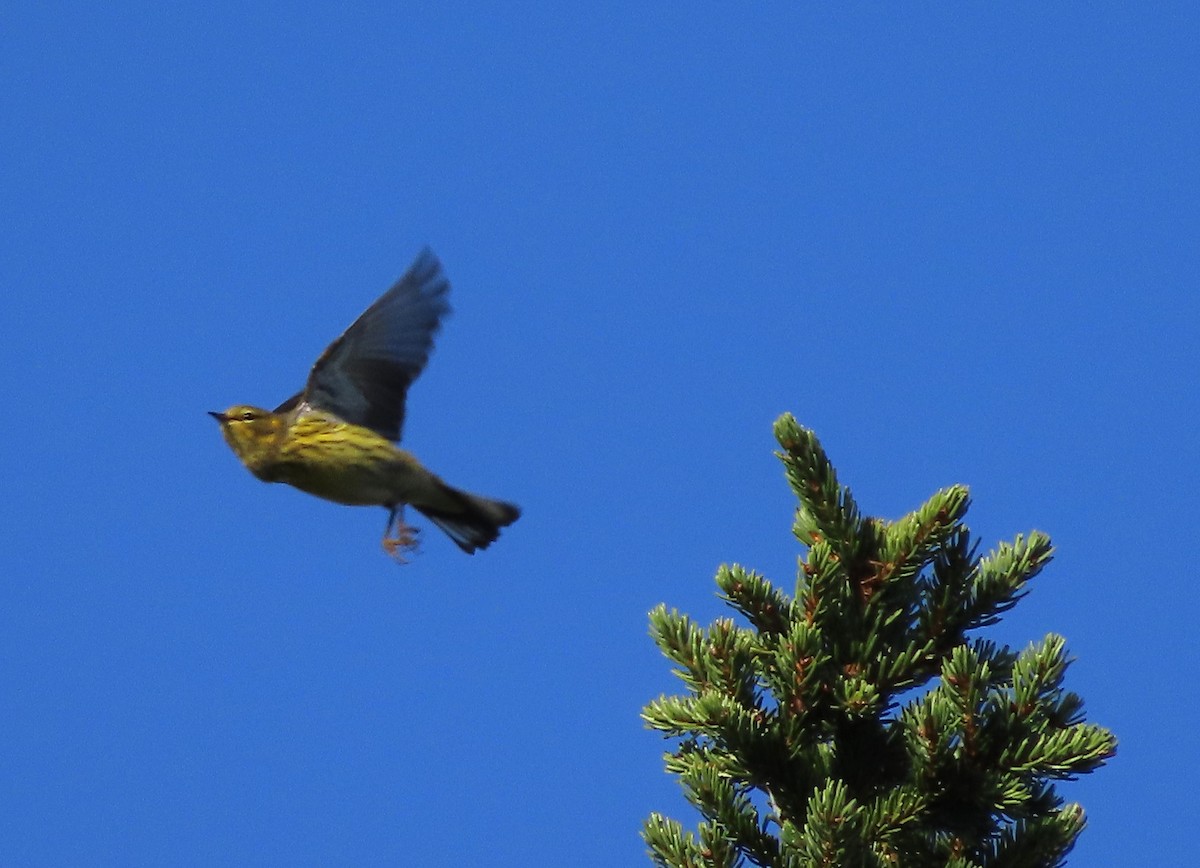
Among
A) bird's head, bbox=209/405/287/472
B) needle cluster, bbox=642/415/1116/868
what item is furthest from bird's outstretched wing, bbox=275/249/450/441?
needle cluster, bbox=642/415/1116/868

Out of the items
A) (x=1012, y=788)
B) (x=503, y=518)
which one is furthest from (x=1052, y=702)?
(x=503, y=518)

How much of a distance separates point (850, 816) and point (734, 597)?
32.4 inches

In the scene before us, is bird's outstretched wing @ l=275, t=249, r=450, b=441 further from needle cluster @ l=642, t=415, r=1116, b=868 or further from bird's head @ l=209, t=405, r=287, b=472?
needle cluster @ l=642, t=415, r=1116, b=868

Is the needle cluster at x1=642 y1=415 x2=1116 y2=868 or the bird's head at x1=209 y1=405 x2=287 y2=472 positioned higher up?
the bird's head at x1=209 y1=405 x2=287 y2=472

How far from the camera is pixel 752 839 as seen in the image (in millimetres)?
4023

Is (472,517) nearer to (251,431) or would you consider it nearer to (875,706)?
(251,431)

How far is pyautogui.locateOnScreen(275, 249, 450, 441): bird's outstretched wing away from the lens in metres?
9.70

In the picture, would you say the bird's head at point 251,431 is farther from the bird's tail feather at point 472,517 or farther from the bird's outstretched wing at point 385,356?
the bird's tail feather at point 472,517

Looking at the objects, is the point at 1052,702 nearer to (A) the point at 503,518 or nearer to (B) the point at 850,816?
(B) the point at 850,816

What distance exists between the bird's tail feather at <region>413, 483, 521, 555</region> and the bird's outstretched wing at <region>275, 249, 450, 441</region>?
588 millimetres

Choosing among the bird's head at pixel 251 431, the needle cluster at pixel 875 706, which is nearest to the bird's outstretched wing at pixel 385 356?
the bird's head at pixel 251 431

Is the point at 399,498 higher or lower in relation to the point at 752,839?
higher

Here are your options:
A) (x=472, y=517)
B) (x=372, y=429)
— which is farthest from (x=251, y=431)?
(x=472, y=517)

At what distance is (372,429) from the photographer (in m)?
9.80
